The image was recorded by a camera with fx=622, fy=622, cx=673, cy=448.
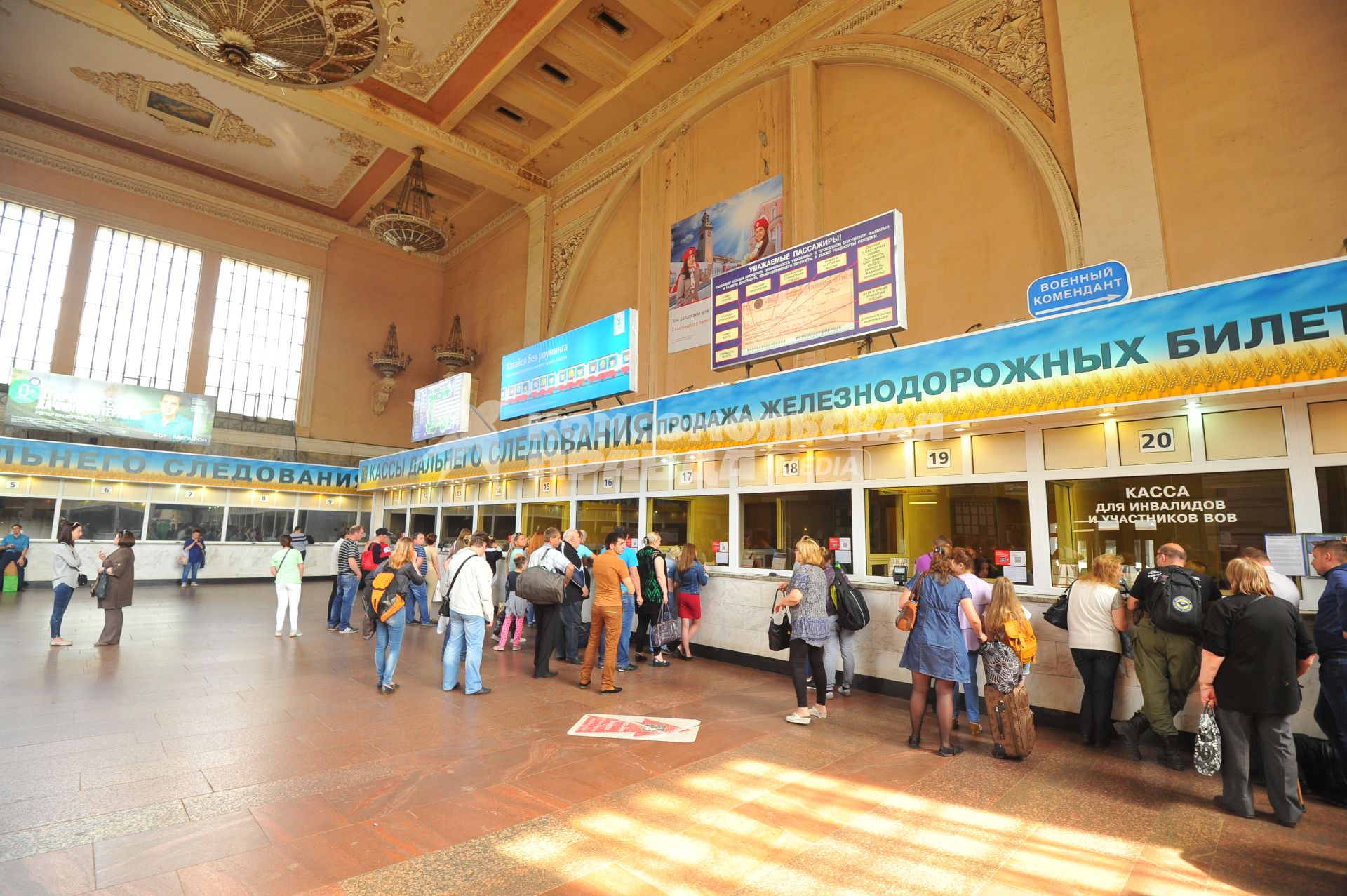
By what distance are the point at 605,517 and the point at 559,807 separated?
668 cm

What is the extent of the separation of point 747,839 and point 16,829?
3616 millimetres

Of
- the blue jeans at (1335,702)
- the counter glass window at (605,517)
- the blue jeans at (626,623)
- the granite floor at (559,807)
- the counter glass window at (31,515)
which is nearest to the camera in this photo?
the granite floor at (559,807)

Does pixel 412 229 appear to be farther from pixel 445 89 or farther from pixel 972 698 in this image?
pixel 972 698

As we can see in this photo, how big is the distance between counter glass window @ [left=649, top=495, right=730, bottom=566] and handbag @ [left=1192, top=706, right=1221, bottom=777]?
196 inches

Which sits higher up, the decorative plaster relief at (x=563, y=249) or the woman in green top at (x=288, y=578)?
the decorative plaster relief at (x=563, y=249)

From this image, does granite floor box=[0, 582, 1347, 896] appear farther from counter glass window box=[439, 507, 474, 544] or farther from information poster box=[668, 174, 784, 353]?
counter glass window box=[439, 507, 474, 544]

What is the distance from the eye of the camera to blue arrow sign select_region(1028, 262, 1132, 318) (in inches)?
200

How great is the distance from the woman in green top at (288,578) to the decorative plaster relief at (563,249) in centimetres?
915

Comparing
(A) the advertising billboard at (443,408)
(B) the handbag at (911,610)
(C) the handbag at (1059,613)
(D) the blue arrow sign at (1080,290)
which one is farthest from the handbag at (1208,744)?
(A) the advertising billboard at (443,408)

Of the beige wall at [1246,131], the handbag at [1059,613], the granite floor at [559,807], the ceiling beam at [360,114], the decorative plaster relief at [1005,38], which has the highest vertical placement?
the ceiling beam at [360,114]

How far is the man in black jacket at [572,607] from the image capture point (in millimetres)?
7027

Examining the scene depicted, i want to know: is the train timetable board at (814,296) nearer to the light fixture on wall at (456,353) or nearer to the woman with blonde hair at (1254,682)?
the woman with blonde hair at (1254,682)

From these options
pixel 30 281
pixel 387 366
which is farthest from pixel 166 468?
pixel 387 366

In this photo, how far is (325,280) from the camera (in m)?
20.7
